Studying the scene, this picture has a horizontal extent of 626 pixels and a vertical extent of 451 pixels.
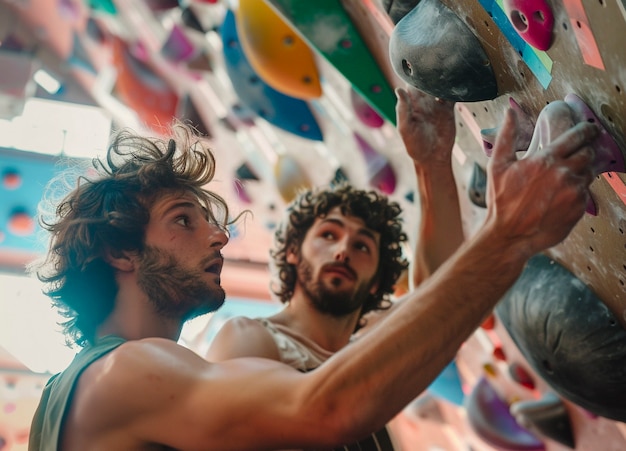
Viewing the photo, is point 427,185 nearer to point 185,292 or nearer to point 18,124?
point 185,292

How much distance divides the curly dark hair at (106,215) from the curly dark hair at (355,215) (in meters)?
0.44

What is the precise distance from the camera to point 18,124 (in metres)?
4.49

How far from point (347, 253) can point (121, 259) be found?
55 cm

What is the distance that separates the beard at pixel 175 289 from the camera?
116 cm

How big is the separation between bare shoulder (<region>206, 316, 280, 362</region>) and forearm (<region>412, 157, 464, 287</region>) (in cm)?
29

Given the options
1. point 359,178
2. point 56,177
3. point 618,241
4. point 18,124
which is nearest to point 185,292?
point 56,177

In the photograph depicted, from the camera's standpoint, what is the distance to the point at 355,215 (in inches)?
68.5

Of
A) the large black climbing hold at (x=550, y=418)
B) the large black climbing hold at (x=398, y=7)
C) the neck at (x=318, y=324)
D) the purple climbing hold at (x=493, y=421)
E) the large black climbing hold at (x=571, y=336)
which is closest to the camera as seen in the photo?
the large black climbing hold at (x=398, y=7)

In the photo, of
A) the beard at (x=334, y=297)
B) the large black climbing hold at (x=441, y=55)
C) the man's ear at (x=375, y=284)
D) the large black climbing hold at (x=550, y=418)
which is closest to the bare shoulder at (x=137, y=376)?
the large black climbing hold at (x=441, y=55)

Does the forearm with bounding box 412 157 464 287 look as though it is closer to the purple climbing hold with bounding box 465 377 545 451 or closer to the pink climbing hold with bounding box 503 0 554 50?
the pink climbing hold with bounding box 503 0 554 50

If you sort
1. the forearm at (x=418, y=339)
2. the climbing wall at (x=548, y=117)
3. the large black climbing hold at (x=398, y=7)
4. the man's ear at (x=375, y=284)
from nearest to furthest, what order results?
1. the forearm at (x=418, y=339)
2. the climbing wall at (x=548, y=117)
3. the large black climbing hold at (x=398, y=7)
4. the man's ear at (x=375, y=284)

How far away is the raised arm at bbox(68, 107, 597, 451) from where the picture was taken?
2.95 ft

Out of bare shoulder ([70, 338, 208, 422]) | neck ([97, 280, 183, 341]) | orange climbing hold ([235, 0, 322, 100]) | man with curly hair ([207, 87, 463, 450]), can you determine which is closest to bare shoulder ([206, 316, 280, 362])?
man with curly hair ([207, 87, 463, 450])

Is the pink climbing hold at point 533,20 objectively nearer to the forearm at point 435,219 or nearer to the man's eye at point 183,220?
the forearm at point 435,219
